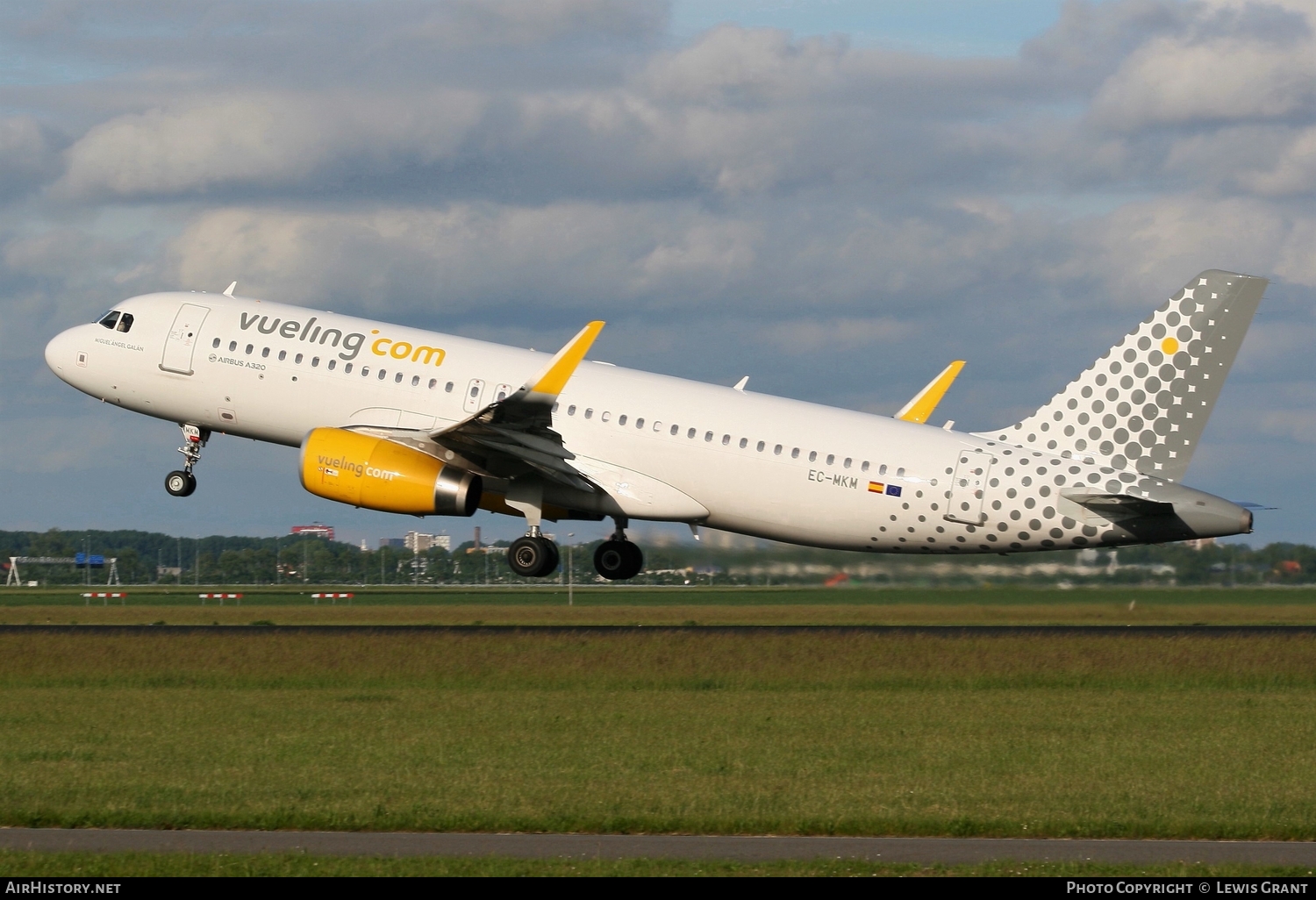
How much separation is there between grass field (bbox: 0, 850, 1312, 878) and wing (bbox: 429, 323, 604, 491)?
21.4 m

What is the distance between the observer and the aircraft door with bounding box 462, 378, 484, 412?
3944cm

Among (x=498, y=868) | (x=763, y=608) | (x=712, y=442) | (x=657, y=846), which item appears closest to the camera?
(x=498, y=868)

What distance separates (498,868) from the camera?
47.9ft

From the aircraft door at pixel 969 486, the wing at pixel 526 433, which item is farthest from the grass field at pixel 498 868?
the aircraft door at pixel 969 486

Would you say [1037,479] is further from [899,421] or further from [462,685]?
[462,685]

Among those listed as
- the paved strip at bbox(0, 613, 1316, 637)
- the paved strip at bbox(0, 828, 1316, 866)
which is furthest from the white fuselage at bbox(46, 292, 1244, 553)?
the paved strip at bbox(0, 828, 1316, 866)

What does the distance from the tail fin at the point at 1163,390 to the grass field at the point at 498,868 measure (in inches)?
950

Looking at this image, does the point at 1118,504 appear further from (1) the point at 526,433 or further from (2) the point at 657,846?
(2) the point at 657,846

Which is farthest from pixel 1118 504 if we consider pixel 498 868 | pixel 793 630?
pixel 498 868

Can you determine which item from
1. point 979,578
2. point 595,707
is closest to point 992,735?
point 595,707

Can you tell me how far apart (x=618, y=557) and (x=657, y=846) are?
26.7 meters

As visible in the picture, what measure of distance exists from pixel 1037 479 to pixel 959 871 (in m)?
23.8

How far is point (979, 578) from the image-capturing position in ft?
137

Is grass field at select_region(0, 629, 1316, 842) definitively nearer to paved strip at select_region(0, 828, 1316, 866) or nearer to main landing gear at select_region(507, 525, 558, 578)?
paved strip at select_region(0, 828, 1316, 866)
